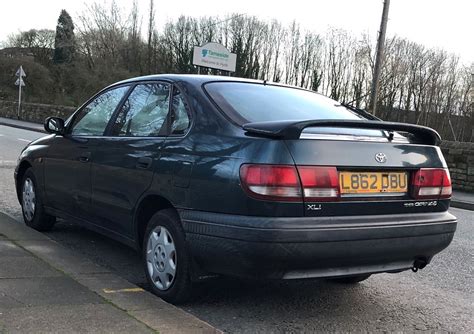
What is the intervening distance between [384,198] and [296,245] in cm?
73

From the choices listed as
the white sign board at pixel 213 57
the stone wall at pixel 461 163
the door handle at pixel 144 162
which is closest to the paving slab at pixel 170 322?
the door handle at pixel 144 162

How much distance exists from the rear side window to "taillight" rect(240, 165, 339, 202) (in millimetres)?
450

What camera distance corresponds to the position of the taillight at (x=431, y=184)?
3.55 m

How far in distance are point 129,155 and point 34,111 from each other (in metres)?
32.2

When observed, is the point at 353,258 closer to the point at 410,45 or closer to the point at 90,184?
the point at 90,184

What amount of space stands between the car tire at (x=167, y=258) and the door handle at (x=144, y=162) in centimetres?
36

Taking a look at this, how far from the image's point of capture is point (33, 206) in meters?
5.51

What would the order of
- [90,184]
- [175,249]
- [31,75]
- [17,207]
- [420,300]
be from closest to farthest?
1. [175,249]
2. [420,300]
3. [90,184]
4. [17,207]
5. [31,75]

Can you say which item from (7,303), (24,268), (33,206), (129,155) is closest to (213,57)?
(33,206)

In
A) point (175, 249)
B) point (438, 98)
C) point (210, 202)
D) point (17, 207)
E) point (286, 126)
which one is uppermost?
point (438, 98)

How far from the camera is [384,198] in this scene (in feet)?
11.1

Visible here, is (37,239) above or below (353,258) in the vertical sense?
below

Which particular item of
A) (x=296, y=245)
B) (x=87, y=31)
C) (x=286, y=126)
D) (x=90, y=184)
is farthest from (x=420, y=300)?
(x=87, y=31)

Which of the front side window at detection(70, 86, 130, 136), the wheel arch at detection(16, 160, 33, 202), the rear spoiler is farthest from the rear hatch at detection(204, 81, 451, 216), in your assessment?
Result: the wheel arch at detection(16, 160, 33, 202)
